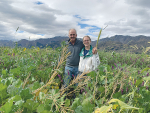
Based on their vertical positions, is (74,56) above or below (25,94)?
above

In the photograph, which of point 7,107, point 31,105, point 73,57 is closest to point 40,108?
point 31,105

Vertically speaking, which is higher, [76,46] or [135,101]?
[76,46]

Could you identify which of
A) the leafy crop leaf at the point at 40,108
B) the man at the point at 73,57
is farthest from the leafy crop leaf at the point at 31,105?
the man at the point at 73,57

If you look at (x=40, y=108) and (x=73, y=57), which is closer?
(x=40, y=108)

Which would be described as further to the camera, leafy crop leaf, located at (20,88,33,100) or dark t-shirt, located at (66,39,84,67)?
dark t-shirt, located at (66,39,84,67)

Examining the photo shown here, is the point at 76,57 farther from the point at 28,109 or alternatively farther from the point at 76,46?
the point at 28,109

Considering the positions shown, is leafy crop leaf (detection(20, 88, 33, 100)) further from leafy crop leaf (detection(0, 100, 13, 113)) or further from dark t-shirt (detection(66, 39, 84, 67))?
dark t-shirt (detection(66, 39, 84, 67))

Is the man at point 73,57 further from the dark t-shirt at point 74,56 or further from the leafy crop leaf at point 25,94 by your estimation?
the leafy crop leaf at point 25,94

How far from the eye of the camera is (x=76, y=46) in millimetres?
3938

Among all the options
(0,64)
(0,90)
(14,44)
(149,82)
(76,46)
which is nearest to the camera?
(0,90)

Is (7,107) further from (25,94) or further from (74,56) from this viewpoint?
(74,56)

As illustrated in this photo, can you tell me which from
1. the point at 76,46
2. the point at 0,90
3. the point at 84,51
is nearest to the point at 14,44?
the point at 76,46

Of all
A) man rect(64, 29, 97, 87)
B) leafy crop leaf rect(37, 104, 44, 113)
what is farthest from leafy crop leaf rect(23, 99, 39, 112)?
man rect(64, 29, 97, 87)

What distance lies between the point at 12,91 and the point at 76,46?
3.17 m
